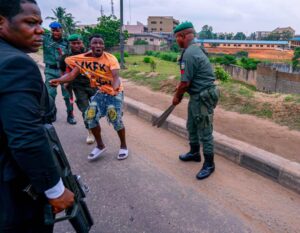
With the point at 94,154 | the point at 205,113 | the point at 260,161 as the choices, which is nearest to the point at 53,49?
the point at 94,154

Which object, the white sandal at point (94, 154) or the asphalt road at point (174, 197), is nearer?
the asphalt road at point (174, 197)

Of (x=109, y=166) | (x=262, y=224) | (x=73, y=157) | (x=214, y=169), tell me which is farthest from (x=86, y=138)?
(x=262, y=224)

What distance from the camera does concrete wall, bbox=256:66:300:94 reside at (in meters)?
23.1

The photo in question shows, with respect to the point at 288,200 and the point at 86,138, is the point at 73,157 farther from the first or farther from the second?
the point at 288,200

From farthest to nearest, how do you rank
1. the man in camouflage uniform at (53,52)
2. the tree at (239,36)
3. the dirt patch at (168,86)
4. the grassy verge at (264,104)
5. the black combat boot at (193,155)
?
the tree at (239,36) < the dirt patch at (168,86) < the man in camouflage uniform at (53,52) < the grassy verge at (264,104) < the black combat boot at (193,155)

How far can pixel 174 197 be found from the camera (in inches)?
112

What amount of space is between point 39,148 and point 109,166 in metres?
2.42

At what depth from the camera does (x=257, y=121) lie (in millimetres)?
4984

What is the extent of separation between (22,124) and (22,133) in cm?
4

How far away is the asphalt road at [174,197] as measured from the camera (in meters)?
2.43

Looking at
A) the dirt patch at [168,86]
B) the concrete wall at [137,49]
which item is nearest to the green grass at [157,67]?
the dirt patch at [168,86]

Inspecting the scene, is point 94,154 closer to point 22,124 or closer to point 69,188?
point 69,188

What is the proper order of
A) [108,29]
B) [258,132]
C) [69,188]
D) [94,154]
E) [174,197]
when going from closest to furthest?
[69,188], [174,197], [94,154], [258,132], [108,29]

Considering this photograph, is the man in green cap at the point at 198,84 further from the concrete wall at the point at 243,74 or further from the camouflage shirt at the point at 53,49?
the concrete wall at the point at 243,74
